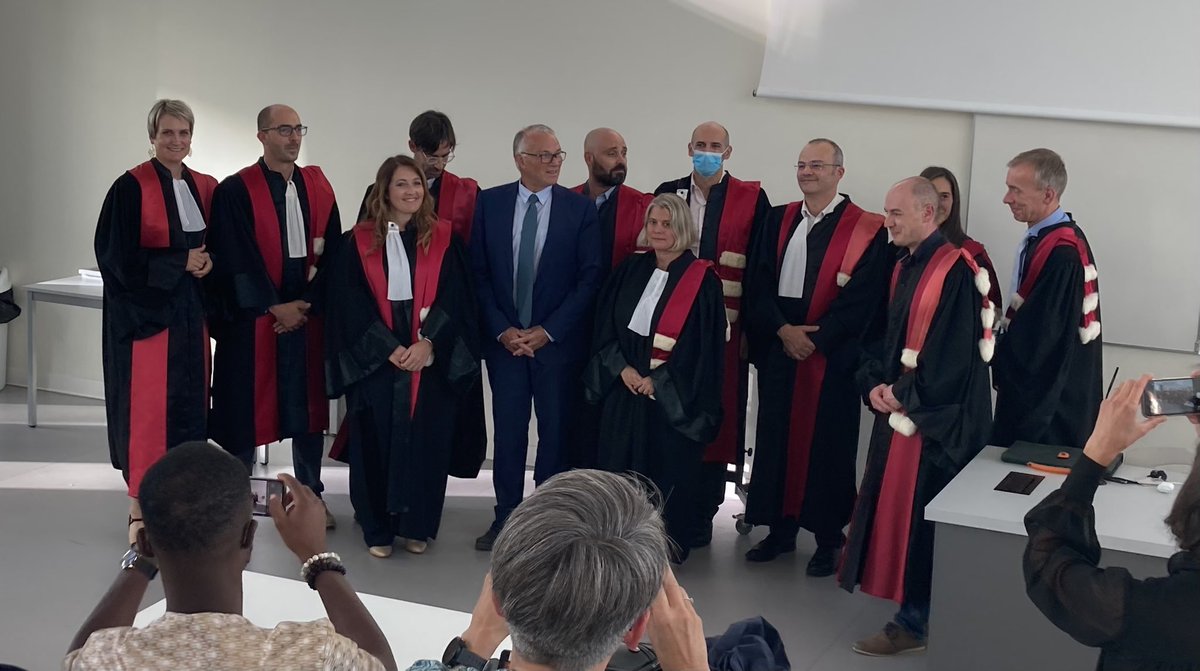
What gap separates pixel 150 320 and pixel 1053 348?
10.7 ft

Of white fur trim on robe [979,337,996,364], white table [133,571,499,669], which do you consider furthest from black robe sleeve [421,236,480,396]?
white table [133,571,499,669]

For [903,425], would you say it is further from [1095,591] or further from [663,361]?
[1095,591]

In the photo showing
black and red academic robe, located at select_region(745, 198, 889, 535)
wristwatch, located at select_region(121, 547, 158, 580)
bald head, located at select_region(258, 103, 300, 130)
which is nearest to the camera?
wristwatch, located at select_region(121, 547, 158, 580)

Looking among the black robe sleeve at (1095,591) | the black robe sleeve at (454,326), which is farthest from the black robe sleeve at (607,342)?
the black robe sleeve at (1095,591)

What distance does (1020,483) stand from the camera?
11.7 feet

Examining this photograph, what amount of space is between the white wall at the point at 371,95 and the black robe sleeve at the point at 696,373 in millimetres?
1161

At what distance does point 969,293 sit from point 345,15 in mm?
3753

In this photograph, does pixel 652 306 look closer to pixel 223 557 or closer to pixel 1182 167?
pixel 1182 167

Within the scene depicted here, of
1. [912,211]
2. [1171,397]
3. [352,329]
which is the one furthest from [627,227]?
[1171,397]

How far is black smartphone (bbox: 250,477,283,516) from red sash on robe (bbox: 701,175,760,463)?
121 inches

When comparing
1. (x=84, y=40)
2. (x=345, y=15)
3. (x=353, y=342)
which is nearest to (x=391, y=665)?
(x=353, y=342)

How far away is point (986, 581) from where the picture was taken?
332 centimetres

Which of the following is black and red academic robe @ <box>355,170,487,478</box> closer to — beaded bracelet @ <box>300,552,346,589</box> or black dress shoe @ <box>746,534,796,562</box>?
black dress shoe @ <box>746,534,796,562</box>

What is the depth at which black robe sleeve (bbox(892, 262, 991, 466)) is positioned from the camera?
383 cm
